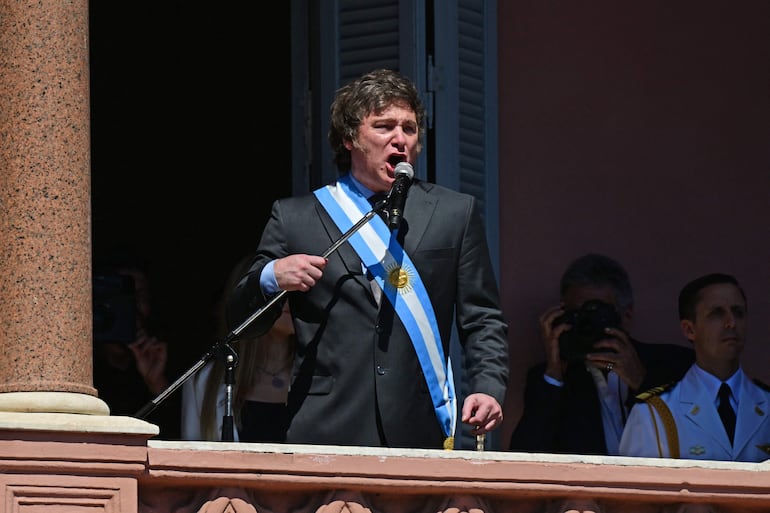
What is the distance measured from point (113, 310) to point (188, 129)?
3.46 meters

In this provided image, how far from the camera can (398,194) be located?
8227 mm

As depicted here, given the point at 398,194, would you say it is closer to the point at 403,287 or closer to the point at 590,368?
the point at 403,287

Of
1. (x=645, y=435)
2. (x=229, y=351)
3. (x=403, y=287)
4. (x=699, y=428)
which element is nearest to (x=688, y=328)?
(x=699, y=428)

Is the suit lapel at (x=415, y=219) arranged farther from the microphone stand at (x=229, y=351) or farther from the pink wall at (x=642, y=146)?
the pink wall at (x=642, y=146)

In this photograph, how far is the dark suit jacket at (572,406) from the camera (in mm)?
9781

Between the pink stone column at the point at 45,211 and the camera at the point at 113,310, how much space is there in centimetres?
111

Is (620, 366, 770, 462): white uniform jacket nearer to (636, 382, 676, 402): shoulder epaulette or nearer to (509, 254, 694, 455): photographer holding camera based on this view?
(636, 382, 676, 402): shoulder epaulette

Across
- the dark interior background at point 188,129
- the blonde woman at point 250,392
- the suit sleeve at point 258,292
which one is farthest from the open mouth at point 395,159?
the dark interior background at point 188,129

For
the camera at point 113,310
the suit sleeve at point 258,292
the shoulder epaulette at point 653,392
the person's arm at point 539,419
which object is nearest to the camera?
the suit sleeve at point 258,292

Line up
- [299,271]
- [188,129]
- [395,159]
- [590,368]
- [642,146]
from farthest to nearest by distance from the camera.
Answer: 1. [188,129]
2. [642,146]
3. [590,368]
4. [395,159]
5. [299,271]

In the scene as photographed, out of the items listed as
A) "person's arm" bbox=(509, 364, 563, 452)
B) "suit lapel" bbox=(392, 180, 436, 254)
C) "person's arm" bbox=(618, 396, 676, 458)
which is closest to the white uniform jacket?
"person's arm" bbox=(618, 396, 676, 458)

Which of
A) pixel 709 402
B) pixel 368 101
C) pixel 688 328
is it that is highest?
pixel 368 101

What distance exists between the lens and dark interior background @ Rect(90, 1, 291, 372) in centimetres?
1231

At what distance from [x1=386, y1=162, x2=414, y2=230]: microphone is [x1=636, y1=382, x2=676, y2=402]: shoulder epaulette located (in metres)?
1.72
